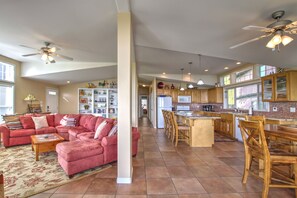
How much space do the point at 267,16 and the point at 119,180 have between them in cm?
339

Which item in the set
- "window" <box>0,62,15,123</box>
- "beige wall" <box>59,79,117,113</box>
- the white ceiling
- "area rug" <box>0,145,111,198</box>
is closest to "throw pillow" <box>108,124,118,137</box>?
"area rug" <box>0,145,111,198</box>

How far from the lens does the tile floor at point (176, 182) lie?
2.12 metres

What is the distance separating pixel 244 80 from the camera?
5.73 meters

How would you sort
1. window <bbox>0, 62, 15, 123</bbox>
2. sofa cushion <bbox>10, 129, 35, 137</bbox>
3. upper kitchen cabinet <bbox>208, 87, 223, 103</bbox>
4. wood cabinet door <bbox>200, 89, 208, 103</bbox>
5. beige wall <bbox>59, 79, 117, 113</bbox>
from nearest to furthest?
sofa cushion <bbox>10, 129, 35, 137</bbox> < window <bbox>0, 62, 15, 123</bbox> < upper kitchen cabinet <bbox>208, 87, 223, 103</bbox> < wood cabinet door <bbox>200, 89, 208, 103</bbox> < beige wall <bbox>59, 79, 117, 113</bbox>

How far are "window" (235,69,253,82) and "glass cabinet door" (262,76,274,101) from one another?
0.93m

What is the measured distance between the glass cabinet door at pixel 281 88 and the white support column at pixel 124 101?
13.2ft

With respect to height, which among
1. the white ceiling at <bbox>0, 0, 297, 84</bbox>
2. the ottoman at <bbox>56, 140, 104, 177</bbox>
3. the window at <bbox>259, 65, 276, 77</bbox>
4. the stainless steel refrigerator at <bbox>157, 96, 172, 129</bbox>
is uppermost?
the white ceiling at <bbox>0, 0, 297, 84</bbox>

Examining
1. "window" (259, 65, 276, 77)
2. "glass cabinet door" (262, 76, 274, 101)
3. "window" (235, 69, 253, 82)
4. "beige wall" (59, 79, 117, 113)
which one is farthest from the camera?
"beige wall" (59, 79, 117, 113)

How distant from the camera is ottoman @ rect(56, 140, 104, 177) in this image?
261 centimetres

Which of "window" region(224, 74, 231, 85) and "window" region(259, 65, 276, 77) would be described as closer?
"window" region(259, 65, 276, 77)

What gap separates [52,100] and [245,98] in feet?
29.3

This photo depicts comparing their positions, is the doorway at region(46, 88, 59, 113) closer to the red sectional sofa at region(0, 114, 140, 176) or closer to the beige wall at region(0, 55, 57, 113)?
the beige wall at region(0, 55, 57, 113)

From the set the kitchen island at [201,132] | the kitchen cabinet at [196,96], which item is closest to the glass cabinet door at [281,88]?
the kitchen island at [201,132]

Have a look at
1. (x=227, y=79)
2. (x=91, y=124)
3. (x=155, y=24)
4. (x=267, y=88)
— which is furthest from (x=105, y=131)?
(x=227, y=79)
